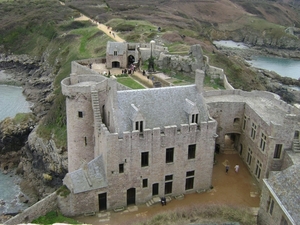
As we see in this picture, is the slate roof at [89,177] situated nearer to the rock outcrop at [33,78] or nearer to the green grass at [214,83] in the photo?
the green grass at [214,83]

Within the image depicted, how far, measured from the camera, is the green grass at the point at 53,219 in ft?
101

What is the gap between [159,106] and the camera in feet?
112

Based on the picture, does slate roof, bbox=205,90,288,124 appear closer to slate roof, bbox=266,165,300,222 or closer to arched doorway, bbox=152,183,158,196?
slate roof, bbox=266,165,300,222

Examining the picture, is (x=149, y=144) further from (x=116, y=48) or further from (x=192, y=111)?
(x=116, y=48)

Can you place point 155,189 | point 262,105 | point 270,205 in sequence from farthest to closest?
point 262,105
point 155,189
point 270,205

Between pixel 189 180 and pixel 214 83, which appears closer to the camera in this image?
pixel 189 180

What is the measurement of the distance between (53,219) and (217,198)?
1523cm

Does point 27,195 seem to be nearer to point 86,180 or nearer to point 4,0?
point 86,180

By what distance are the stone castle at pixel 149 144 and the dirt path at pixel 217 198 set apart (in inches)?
33.5

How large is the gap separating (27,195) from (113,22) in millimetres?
63680

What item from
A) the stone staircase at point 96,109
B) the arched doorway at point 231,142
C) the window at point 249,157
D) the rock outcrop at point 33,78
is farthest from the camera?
the rock outcrop at point 33,78

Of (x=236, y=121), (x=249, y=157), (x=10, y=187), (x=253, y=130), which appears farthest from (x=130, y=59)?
(x=249, y=157)

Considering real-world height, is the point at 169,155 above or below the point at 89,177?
above

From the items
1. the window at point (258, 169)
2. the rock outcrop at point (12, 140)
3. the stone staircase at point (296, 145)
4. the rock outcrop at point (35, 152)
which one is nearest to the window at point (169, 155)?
the window at point (258, 169)
